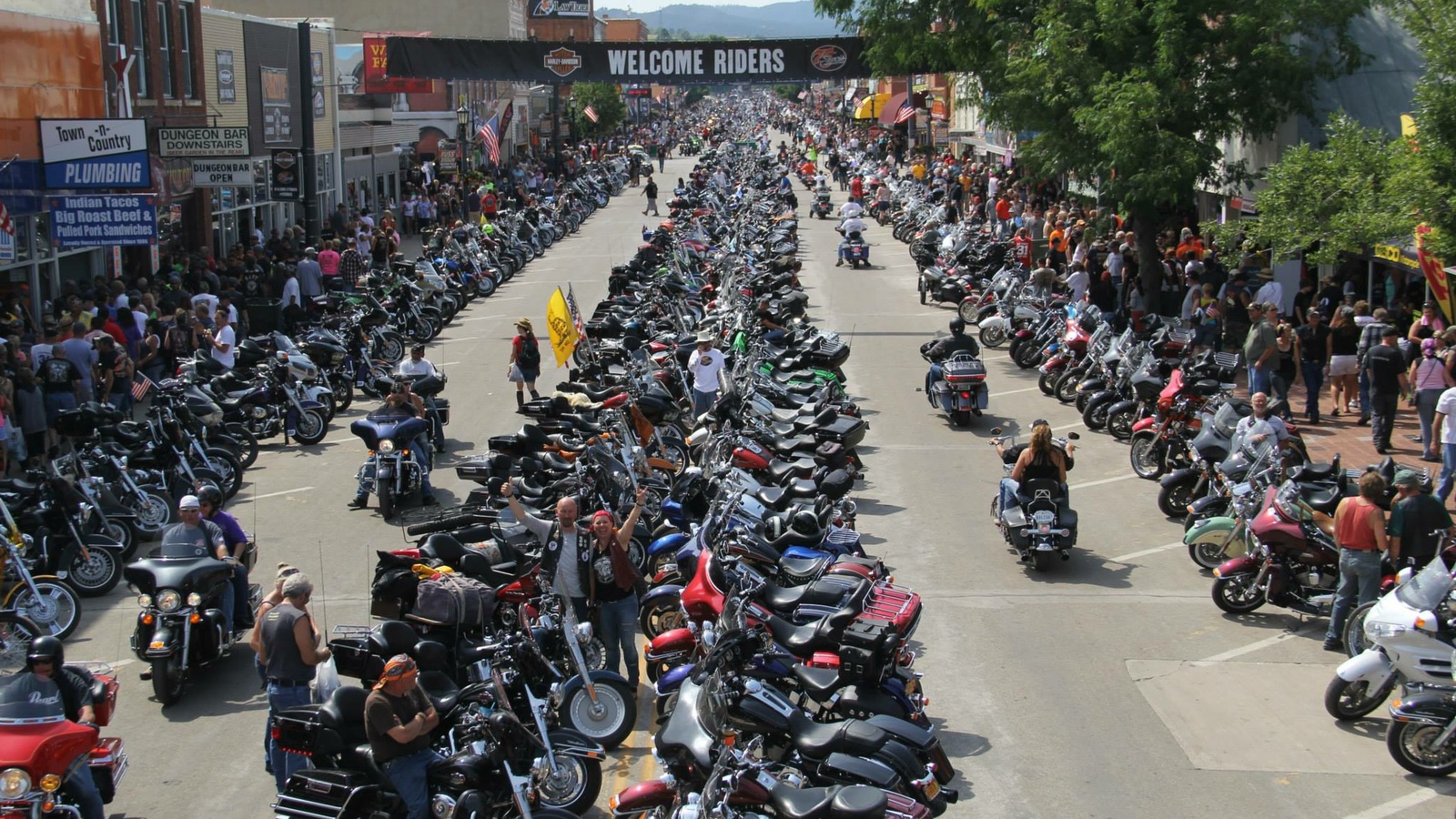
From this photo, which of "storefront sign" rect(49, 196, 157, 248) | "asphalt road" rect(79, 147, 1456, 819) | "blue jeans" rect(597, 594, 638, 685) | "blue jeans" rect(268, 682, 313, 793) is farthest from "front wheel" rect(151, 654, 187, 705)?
"storefront sign" rect(49, 196, 157, 248)

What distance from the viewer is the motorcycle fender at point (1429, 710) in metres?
9.15

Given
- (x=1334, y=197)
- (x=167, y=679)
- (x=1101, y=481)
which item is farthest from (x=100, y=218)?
(x=1334, y=197)

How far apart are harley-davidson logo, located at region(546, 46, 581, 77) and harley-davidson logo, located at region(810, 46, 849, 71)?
19.3ft

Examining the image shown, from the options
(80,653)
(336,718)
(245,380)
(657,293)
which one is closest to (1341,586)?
(336,718)

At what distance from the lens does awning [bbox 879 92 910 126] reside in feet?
219

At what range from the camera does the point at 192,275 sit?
2597cm

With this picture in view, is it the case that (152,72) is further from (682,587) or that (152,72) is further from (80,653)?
(682,587)

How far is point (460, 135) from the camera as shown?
5481 cm

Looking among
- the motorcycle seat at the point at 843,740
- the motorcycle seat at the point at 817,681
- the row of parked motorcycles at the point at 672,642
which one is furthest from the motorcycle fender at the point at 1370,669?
the motorcycle seat at the point at 843,740

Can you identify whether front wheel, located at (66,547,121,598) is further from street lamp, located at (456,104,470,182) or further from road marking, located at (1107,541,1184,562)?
street lamp, located at (456,104,470,182)

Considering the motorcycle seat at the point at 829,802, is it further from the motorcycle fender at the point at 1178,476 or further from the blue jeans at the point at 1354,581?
the motorcycle fender at the point at 1178,476

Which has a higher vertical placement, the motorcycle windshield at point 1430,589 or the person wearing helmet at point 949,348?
the person wearing helmet at point 949,348

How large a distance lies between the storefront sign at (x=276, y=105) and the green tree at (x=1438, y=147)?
27.5 m

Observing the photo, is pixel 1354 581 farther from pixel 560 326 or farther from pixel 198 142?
pixel 198 142
